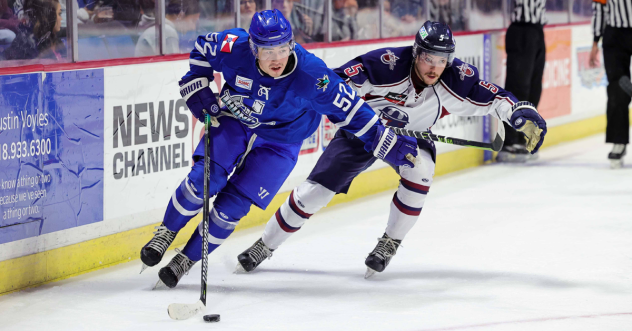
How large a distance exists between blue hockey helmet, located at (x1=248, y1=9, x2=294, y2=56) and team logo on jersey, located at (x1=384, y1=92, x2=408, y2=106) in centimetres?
68

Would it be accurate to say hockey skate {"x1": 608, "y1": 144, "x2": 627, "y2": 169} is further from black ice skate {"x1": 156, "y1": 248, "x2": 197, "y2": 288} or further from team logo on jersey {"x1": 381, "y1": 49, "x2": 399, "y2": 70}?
black ice skate {"x1": 156, "y1": 248, "x2": 197, "y2": 288}

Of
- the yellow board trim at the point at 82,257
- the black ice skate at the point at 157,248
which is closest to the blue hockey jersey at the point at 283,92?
the black ice skate at the point at 157,248

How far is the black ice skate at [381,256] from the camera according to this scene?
354 centimetres

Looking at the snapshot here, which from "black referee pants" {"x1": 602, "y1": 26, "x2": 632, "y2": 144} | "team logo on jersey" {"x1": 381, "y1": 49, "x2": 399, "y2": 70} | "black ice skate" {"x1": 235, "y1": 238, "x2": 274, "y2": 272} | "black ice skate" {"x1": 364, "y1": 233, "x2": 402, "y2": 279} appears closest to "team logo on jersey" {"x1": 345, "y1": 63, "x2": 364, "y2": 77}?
"team logo on jersey" {"x1": 381, "y1": 49, "x2": 399, "y2": 70}

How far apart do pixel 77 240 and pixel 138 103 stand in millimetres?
724

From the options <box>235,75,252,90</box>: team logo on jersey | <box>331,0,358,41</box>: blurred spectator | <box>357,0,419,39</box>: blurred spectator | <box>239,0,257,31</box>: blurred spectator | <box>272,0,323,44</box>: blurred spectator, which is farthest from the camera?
<box>357,0,419,39</box>: blurred spectator

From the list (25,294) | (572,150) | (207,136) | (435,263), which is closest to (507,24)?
(572,150)

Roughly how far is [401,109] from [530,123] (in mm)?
607

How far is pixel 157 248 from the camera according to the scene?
3.33 meters

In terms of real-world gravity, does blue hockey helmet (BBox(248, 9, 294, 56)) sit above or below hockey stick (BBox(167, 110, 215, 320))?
above

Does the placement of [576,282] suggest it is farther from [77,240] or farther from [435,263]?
[77,240]

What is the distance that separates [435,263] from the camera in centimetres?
388

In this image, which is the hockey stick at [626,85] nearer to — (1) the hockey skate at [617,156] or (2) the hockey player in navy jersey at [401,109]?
(1) the hockey skate at [617,156]

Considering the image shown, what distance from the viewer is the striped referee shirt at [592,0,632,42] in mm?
6305
